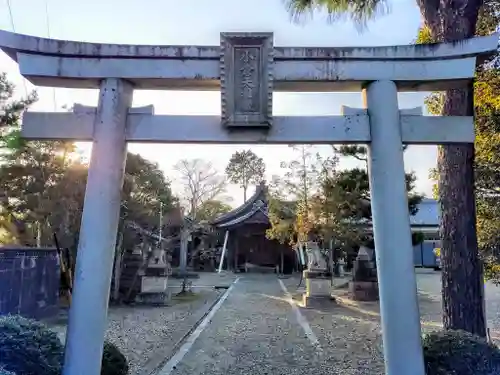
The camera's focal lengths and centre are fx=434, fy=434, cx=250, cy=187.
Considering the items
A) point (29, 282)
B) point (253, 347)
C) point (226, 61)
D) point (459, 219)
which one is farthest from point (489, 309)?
point (29, 282)

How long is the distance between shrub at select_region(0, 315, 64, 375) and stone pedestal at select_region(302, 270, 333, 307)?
1006cm

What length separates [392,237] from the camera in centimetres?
384

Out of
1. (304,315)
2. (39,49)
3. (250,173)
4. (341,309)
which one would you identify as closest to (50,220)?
(304,315)

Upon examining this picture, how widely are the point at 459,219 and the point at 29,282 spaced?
8585 mm

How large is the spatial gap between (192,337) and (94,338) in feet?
16.2

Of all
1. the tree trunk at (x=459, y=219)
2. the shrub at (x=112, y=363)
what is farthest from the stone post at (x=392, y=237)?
the shrub at (x=112, y=363)

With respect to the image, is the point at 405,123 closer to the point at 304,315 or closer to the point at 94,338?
the point at 94,338

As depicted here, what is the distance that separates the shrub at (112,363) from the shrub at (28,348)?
21.5 inches

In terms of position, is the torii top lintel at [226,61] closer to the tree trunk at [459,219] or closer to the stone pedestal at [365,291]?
the tree trunk at [459,219]

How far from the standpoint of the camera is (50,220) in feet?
42.7

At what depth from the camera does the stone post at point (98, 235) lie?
3662 millimetres

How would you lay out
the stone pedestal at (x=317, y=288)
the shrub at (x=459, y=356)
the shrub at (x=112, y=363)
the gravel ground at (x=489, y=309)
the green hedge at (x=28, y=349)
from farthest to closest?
the stone pedestal at (x=317, y=288)
the gravel ground at (x=489, y=309)
the shrub at (x=112, y=363)
the shrub at (x=459, y=356)
the green hedge at (x=28, y=349)

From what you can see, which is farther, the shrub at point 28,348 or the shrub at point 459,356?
the shrub at point 459,356

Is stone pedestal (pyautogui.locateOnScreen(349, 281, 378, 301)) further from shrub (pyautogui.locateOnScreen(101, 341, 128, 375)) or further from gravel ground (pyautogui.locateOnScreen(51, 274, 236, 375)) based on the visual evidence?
shrub (pyautogui.locateOnScreen(101, 341, 128, 375))
